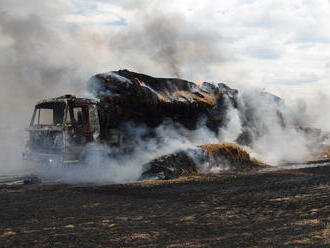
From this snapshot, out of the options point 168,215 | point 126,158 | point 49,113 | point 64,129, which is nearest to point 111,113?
point 126,158

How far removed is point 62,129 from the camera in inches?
407

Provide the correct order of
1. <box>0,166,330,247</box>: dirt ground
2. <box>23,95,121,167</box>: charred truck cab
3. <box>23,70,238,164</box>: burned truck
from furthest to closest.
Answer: <box>23,70,238,164</box>: burned truck → <box>23,95,121,167</box>: charred truck cab → <box>0,166,330,247</box>: dirt ground

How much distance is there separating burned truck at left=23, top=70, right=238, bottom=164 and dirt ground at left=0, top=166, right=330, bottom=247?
1.78 meters

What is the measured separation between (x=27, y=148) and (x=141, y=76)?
16.5 feet

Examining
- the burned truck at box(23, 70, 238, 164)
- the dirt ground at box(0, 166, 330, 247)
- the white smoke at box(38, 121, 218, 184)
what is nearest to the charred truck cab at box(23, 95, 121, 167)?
the burned truck at box(23, 70, 238, 164)

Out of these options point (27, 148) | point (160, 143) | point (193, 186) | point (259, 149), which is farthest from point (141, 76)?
point (259, 149)

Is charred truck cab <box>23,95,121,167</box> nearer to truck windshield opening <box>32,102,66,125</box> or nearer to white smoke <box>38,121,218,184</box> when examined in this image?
truck windshield opening <box>32,102,66,125</box>

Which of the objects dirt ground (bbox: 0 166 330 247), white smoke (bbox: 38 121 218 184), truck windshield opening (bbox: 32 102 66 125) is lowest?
dirt ground (bbox: 0 166 330 247)

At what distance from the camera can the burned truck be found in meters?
10.6

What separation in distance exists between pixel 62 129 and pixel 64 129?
62 mm

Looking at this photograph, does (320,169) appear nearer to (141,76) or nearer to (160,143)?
(160,143)

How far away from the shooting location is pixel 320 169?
1301cm

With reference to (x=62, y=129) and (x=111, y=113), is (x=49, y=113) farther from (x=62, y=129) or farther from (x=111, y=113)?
(x=111, y=113)

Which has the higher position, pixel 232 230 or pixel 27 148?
pixel 27 148
